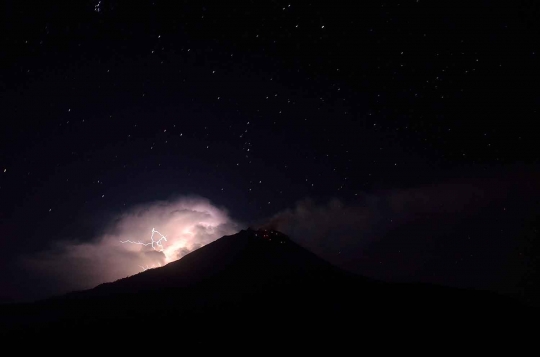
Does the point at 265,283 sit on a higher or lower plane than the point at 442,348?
higher

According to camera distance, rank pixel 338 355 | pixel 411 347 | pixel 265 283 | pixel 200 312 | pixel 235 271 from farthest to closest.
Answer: pixel 235 271 → pixel 265 283 → pixel 200 312 → pixel 411 347 → pixel 338 355

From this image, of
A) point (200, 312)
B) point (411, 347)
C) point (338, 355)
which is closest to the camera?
point (338, 355)

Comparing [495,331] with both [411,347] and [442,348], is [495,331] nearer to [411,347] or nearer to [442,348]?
[442,348]

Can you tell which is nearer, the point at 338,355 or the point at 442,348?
the point at 338,355

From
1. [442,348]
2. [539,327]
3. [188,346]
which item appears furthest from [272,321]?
[539,327]

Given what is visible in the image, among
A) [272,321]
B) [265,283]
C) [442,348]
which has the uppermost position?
[265,283]

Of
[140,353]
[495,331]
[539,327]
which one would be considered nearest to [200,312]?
[140,353]
